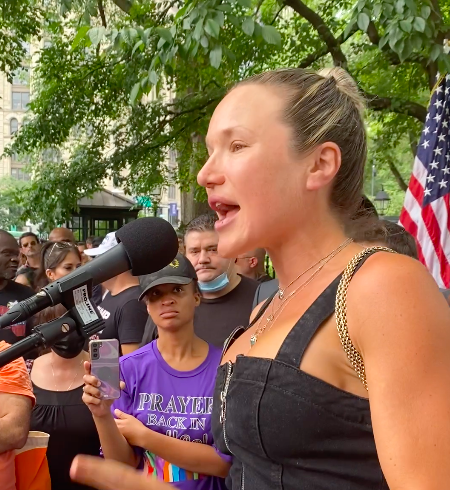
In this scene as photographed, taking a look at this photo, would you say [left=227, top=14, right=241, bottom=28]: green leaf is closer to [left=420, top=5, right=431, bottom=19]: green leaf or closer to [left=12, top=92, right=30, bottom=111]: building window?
[left=420, top=5, right=431, bottom=19]: green leaf

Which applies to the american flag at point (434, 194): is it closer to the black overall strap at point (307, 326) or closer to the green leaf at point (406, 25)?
the green leaf at point (406, 25)

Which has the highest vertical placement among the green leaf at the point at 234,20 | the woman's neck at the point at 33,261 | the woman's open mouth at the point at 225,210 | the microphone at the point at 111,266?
the green leaf at the point at 234,20

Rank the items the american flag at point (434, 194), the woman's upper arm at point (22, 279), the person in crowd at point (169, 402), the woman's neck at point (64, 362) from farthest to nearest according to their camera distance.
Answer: the woman's upper arm at point (22, 279), the american flag at point (434, 194), the woman's neck at point (64, 362), the person in crowd at point (169, 402)

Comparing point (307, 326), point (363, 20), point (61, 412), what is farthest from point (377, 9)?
point (307, 326)

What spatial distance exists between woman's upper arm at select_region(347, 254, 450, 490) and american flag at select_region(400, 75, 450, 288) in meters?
4.69

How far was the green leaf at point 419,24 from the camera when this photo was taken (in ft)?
14.8

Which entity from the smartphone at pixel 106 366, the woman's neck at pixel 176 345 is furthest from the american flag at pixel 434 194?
the smartphone at pixel 106 366

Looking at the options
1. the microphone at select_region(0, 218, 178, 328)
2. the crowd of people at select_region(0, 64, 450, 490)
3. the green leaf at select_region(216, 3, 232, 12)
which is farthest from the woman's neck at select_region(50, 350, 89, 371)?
the green leaf at select_region(216, 3, 232, 12)

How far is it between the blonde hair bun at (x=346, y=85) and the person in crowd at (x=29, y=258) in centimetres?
668

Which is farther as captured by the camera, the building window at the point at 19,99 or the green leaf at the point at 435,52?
the building window at the point at 19,99

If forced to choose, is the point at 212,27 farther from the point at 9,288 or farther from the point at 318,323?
the point at 318,323

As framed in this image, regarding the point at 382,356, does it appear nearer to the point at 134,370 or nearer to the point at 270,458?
the point at 270,458

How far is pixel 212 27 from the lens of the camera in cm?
443

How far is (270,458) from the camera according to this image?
4.26 feet
